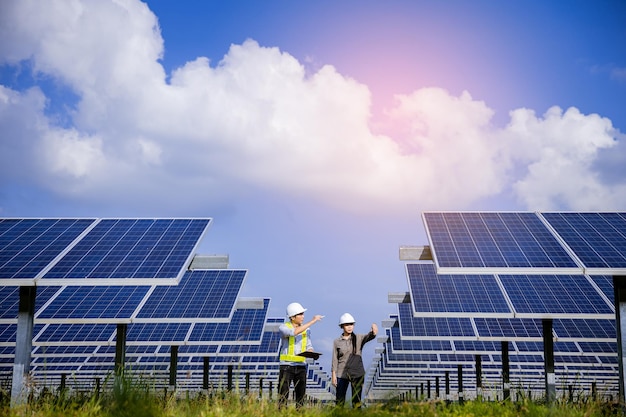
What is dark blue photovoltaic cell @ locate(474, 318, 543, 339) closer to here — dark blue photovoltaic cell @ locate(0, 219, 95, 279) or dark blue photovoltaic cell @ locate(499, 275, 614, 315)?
dark blue photovoltaic cell @ locate(499, 275, 614, 315)

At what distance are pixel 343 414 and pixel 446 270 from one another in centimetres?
394

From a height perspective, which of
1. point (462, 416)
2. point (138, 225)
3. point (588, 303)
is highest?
point (138, 225)

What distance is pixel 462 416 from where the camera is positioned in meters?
11.0

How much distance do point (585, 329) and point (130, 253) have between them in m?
A: 16.7

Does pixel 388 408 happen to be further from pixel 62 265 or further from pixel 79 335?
pixel 79 335

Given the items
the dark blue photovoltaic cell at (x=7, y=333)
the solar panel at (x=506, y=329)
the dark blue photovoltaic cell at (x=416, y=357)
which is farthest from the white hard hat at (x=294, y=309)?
the dark blue photovoltaic cell at (x=416, y=357)

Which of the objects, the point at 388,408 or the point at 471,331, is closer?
the point at 388,408

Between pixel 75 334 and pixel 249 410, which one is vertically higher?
pixel 75 334

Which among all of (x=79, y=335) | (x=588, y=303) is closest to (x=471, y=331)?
(x=588, y=303)

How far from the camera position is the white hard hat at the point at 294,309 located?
13.8m

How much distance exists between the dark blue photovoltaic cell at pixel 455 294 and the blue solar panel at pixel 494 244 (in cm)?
293

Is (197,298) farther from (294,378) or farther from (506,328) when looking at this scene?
(506,328)

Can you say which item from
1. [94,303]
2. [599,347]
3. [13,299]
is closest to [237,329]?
[13,299]

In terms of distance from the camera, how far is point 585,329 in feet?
82.0
